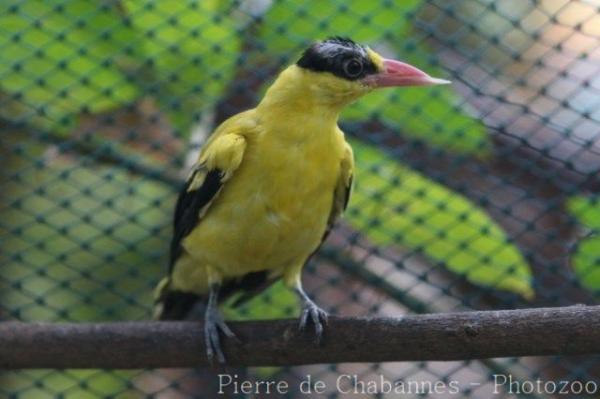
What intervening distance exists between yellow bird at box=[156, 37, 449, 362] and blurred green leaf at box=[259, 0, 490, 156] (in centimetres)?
12

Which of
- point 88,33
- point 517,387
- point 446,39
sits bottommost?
point 517,387

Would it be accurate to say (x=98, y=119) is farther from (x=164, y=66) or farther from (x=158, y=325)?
(x=158, y=325)

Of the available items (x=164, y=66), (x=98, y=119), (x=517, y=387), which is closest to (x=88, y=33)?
(x=164, y=66)

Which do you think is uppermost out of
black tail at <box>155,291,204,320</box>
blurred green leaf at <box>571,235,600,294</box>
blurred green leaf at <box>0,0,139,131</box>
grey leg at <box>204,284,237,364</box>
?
blurred green leaf at <box>0,0,139,131</box>

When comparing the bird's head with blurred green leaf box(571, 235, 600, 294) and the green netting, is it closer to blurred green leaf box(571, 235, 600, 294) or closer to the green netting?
the green netting

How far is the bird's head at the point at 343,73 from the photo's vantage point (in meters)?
2.28

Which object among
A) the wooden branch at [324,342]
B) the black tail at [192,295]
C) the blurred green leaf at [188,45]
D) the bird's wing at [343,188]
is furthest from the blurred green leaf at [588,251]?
the blurred green leaf at [188,45]

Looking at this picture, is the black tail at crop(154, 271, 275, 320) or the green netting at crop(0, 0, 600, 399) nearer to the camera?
the green netting at crop(0, 0, 600, 399)

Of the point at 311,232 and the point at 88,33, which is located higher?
the point at 88,33

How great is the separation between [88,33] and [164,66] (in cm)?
21

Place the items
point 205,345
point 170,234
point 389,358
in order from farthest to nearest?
1. point 170,234
2. point 205,345
3. point 389,358

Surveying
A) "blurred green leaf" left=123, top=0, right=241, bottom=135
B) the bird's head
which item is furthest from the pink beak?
"blurred green leaf" left=123, top=0, right=241, bottom=135

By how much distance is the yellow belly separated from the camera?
7.47ft

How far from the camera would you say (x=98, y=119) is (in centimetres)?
283
